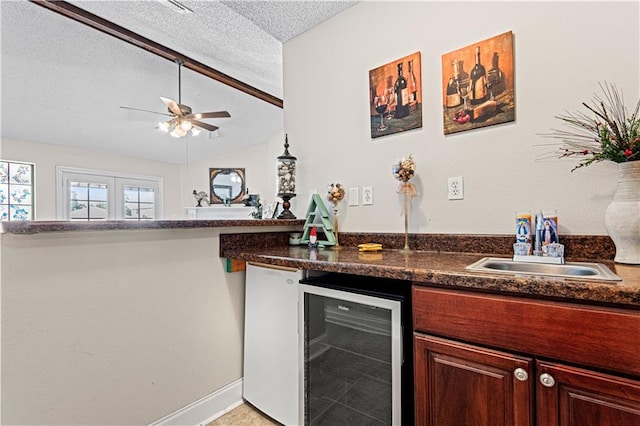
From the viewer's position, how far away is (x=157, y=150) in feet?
20.0

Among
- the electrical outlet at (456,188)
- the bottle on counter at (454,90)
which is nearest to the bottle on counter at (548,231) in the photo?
the electrical outlet at (456,188)

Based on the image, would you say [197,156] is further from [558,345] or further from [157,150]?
[558,345]

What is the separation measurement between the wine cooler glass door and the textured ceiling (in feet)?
6.27

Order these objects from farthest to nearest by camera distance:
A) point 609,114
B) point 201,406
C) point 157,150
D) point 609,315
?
point 157,150
point 201,406
point 609,114
point 609,315

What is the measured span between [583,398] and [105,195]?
23.8 ft

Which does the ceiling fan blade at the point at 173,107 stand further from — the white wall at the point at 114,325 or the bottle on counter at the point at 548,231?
the bottle on counter at the point at 548,231

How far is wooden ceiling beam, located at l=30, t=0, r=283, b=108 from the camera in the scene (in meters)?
2.32

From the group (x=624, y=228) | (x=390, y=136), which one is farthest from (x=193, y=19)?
(x=624, y=228)

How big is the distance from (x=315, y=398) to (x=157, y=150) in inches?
238

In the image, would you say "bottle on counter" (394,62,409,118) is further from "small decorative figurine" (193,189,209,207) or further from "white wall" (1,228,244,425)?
"small decorative figurine" (193,189,209,207)

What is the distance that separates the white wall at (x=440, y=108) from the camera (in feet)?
4.19

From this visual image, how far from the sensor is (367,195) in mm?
1953

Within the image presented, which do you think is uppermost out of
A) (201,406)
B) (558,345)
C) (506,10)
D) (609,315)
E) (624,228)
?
(506,10)

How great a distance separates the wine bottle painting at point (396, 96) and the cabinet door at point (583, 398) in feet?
4.27
